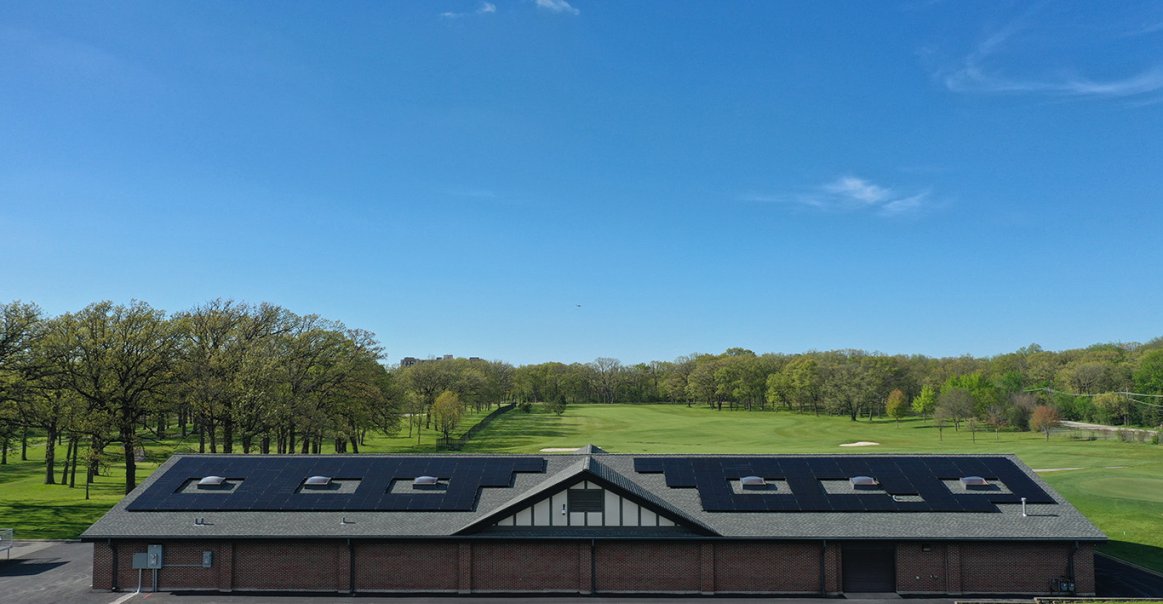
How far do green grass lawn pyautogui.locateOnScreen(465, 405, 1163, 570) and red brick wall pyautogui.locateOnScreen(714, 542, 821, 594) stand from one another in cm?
1722

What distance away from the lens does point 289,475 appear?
112 ft

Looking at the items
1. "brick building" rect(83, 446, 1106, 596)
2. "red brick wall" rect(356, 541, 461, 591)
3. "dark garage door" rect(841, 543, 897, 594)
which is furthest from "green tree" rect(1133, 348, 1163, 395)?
"red brick wall" rect(356, 541, 461, 591)

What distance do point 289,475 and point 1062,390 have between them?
450ft

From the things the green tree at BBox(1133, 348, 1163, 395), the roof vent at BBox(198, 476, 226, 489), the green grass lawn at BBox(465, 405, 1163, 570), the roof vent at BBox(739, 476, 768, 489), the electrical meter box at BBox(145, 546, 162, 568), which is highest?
the green tree at BBox(1133, 348, 1163, 395)

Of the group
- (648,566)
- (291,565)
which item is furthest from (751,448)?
(291,565)

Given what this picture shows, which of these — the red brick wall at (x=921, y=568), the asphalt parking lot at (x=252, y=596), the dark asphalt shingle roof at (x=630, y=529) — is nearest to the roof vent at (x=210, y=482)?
the dark asphalt shingle roof at (x=630, y=529)

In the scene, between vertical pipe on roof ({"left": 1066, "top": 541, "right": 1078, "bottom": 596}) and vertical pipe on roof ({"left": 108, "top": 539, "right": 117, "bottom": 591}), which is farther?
vertical pipe on roof ({"left": 108, "top": 539, "right": 117, "bottom": 591})

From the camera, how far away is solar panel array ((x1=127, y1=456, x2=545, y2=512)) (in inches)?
1237

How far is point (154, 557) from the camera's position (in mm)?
29969

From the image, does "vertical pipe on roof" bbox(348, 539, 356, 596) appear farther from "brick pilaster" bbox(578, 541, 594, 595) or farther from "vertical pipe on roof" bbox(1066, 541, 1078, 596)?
"vertical pipe on roof" bbox(1066, 541, 1078, 596)

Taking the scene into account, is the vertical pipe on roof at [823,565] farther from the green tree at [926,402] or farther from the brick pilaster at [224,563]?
the green tree at [926,402]

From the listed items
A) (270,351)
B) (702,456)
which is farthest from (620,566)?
(270,351)

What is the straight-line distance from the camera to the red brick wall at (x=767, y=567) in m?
29.1

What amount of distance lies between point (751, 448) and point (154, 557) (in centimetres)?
6251
